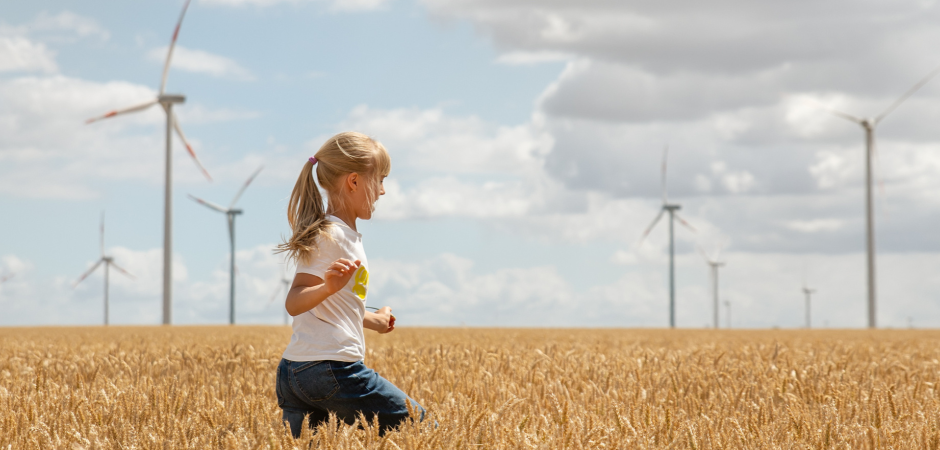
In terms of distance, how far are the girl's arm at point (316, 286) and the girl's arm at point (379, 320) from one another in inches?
21.4

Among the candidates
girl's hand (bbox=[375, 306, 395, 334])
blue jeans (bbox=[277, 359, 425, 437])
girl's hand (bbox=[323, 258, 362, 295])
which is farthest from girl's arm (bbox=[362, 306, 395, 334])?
girl's hand (bbox=[323, 258, 362, 295])

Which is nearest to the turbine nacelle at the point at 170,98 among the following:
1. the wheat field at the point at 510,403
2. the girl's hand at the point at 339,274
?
the wheat field at the point at 510,403

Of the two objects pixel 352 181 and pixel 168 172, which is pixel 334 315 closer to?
pixel 352 181

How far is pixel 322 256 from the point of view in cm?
477

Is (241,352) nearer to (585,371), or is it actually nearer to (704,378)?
(585,371)

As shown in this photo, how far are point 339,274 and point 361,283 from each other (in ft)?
1.46

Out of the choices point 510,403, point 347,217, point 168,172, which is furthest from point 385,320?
point 168,172

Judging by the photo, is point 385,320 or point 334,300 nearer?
point 334,300

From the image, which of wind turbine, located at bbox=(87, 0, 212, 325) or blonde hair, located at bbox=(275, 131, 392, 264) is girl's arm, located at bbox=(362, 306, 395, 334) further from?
wind turbine, located at bbox=(87, 0, 212, 325)

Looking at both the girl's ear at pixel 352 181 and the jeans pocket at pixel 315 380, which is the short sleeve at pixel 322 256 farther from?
the jeans pocket at pixel 315 380

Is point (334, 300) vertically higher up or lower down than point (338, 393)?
higher up

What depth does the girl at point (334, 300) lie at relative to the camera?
4.79 meters

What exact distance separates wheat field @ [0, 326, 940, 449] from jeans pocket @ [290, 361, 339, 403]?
262 mm

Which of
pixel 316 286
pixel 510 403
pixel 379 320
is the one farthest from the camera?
pixel 510 403
